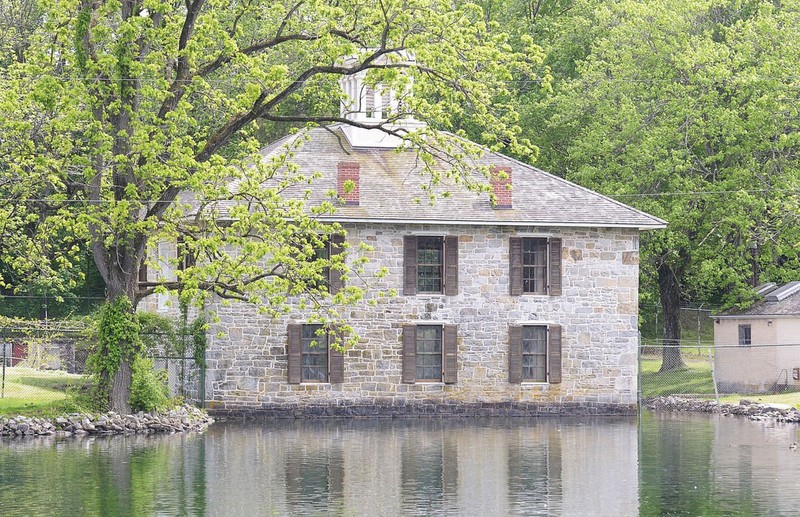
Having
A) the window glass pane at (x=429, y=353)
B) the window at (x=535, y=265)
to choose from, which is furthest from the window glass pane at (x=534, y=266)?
the window glass pane at (x=429, y=353)

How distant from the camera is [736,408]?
36156 mm

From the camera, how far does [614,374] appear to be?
36.1m

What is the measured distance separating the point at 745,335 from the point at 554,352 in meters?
7.84

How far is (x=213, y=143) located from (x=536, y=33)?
28.0 metres

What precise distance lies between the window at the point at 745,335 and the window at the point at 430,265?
10.1 metres

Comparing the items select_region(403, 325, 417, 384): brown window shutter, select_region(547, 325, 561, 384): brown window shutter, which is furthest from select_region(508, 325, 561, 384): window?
select_region(403, 325, 417, 384): brown window shutter

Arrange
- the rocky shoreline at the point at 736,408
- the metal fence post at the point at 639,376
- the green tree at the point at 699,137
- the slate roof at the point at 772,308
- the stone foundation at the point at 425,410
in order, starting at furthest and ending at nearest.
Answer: the green tree at the point at 699,137 < the slate roof at the point at 772,308 < the metal fence post at the point at 639,376 < the rocky shoreline at the point at 736,408 < the stone foundation at the point at 425,410

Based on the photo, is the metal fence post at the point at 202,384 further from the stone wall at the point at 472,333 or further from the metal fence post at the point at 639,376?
the metal fence post at the point at 639,376

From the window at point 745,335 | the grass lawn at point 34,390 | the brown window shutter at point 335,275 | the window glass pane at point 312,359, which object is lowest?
the grass lawn at point 34,390

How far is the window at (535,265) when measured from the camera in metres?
35.5

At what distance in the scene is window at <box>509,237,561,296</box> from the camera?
117 ft

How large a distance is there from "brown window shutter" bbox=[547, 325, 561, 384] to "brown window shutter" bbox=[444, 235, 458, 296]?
106 inches

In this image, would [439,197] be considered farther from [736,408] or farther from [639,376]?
[736,408]

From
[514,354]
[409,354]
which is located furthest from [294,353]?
[514,354]
